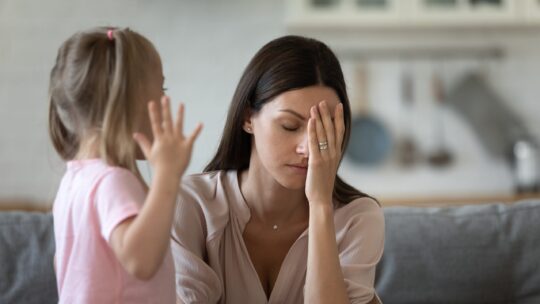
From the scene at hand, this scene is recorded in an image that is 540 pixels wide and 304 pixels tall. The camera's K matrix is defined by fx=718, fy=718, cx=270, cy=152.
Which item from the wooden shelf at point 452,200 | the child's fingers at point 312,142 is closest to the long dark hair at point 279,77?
the child's fingers at point 312,142

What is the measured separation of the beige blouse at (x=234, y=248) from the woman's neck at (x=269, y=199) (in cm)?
3

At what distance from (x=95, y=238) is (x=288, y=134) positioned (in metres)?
0.57

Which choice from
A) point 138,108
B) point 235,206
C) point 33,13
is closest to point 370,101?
point 33,13

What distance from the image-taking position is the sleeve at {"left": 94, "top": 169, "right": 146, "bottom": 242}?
1127 mm

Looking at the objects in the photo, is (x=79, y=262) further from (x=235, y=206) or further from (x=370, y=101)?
(x=370, y=101)

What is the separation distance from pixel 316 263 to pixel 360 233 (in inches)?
7.6

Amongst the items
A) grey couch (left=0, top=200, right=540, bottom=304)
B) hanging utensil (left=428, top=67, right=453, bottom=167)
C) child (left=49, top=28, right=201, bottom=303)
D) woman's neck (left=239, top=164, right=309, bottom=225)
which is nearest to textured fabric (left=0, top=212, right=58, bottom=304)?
grey couch (left=0, top=200, right=540, bottom=304)

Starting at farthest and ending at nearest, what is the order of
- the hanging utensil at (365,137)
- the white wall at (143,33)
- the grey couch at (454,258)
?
the hanging utensil at (365,137) < the white wall at (143,33) < the grey couch at (454,258)

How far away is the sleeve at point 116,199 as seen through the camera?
1127 mm

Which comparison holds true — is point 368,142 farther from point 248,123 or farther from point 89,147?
point 89,147

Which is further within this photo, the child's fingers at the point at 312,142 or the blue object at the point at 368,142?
the blue object at the point at 368,142

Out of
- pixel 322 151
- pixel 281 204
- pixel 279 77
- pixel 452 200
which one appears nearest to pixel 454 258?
pixel 281 204

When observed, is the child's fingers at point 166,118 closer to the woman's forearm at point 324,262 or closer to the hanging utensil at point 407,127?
the woman's forearm at point 324,262

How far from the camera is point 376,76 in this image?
3.70m
